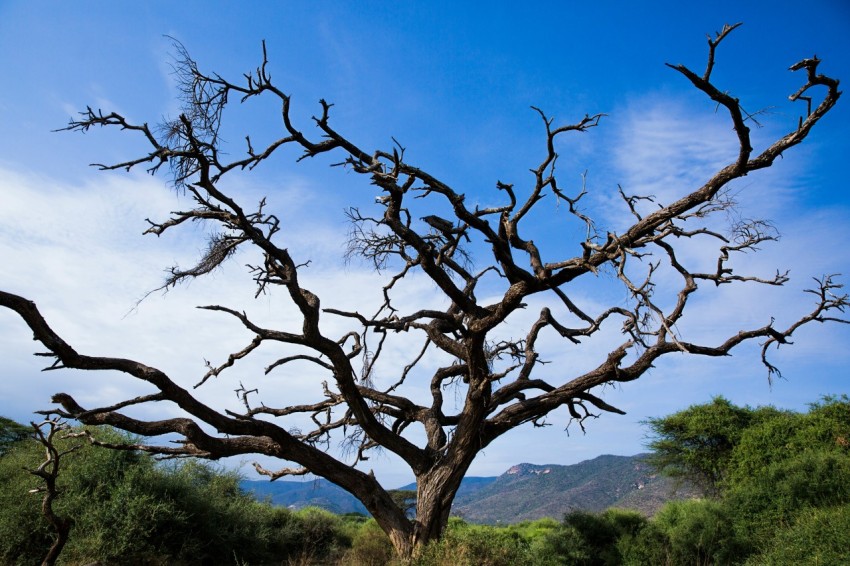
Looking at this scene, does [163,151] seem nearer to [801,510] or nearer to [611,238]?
[611,238]

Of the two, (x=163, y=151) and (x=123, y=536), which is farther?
(x=123, y=536)

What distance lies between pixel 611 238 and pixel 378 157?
3467 millimetres

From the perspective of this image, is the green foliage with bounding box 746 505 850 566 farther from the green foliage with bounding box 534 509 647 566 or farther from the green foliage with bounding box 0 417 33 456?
the green foliage with bounding box 0 417 33 456

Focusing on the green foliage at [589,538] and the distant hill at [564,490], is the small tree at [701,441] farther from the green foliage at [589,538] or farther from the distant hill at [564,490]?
the distant hill at [564,490]

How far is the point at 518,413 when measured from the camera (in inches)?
398

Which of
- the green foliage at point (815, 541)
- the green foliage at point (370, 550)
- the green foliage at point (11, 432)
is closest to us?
the green foliage at point (815, 541)

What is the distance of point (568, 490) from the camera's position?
214 feet

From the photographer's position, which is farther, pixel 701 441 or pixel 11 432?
pixel 701 441

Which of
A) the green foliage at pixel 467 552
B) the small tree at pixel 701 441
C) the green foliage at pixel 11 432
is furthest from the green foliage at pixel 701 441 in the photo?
the green foliage at pixel 11 432

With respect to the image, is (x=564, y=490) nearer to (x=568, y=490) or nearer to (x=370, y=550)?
(x=568, y=490)

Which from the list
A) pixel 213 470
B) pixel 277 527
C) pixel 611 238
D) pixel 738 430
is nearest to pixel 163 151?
pixel 611 238

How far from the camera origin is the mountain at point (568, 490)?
51263mm

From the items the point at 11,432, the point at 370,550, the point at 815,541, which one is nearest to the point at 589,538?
the point at 370,550

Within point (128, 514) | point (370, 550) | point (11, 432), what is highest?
point (11, 432)
